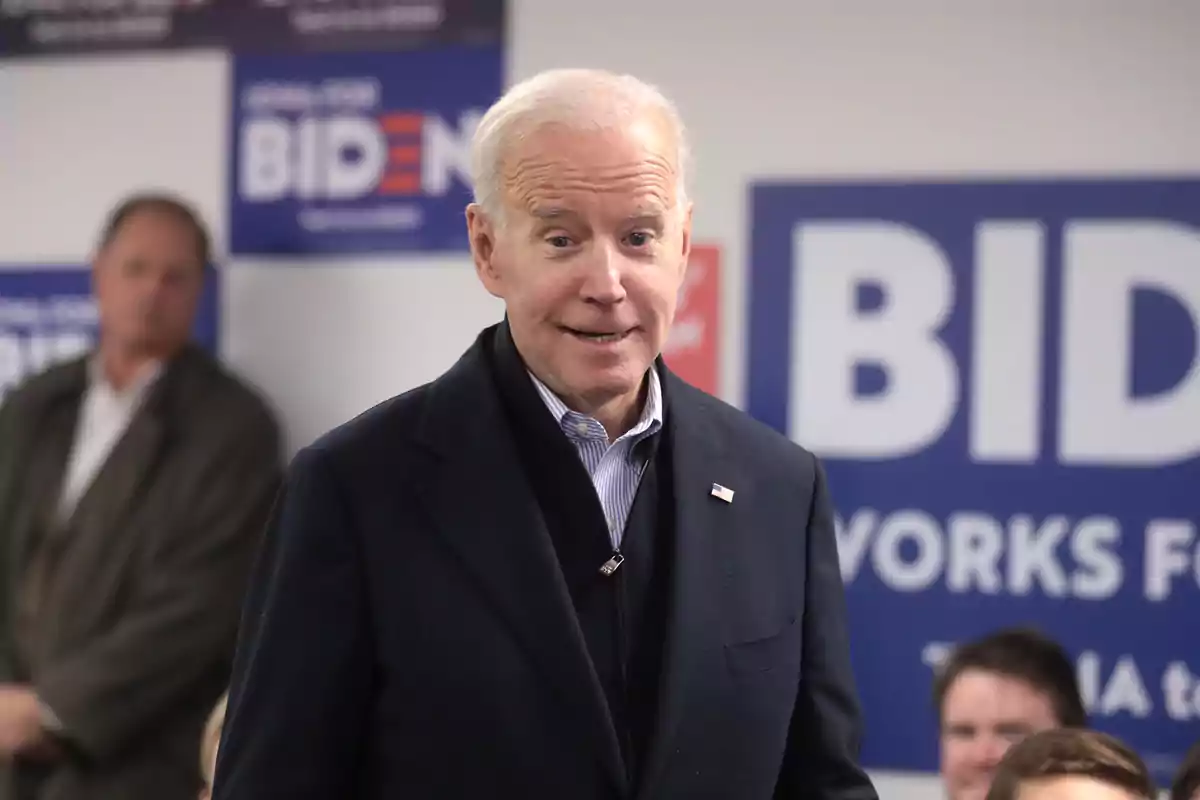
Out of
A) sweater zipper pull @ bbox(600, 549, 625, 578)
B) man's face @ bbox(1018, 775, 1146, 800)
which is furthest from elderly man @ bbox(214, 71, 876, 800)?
man's face @ bbox(1018, 775, 1146, 800)

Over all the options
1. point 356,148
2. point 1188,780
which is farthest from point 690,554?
point 356,148

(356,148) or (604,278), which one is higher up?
(356,148)

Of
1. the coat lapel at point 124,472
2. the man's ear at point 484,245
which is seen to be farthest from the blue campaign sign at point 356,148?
the man's ear at point 484,245

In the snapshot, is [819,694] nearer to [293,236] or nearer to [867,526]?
[867,526]

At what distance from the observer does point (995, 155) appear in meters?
2.90

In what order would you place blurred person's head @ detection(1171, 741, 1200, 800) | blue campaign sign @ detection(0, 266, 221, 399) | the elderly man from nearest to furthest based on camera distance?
the elderly man → blurred person's head @ detection(1171, 741, 1200, 800) → blue campaign sign @ detection(0, 266, 221, 399)

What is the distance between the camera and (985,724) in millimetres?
2400

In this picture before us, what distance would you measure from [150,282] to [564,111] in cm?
212

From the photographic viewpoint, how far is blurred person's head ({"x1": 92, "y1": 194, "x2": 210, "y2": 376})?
3139mm

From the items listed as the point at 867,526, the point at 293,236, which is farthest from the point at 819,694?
the point at 293,236

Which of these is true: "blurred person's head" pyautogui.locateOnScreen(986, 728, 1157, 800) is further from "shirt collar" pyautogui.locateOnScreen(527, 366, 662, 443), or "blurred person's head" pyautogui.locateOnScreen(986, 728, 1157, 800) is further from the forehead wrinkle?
the forehead wrinkle

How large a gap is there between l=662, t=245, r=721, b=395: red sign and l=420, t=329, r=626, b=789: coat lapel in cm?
176

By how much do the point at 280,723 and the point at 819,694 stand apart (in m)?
0.45

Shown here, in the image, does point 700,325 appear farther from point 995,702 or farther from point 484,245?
point 484,245
